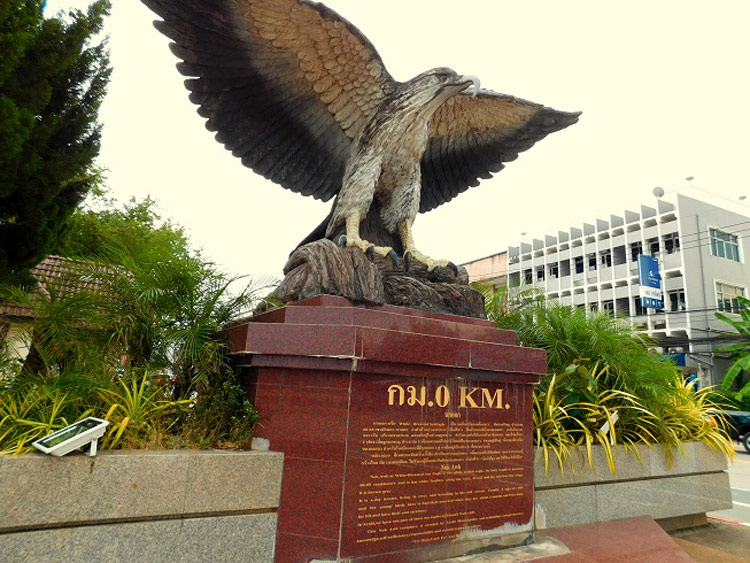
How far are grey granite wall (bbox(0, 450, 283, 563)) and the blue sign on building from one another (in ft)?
63.6

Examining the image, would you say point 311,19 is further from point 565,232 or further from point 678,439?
point 565,232

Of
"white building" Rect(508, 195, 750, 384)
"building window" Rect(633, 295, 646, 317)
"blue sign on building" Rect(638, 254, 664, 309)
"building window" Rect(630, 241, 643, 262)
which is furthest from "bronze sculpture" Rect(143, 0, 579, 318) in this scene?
"building window" Rect(630, 241, 643, 262)

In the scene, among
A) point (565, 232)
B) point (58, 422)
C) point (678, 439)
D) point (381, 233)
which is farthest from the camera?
point (565, 232)

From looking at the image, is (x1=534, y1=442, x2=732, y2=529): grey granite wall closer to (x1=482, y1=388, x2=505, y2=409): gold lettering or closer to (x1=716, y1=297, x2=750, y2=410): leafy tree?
(x1=482, y1=388, x2=505, y2=409): gold lettering

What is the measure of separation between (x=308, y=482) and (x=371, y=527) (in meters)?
0.40

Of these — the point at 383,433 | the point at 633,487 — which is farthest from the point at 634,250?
the point at 383,433

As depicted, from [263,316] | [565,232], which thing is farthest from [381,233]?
[565,232]

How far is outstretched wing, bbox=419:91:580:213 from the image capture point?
4406 mm

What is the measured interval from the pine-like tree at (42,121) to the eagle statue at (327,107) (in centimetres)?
184

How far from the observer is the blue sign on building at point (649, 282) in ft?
61.8

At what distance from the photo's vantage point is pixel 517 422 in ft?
10.8

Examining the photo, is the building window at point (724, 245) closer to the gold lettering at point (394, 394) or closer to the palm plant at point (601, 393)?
the palm plant at point (601, 393)

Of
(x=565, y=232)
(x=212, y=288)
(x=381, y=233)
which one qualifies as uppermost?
(x=565, y=232)

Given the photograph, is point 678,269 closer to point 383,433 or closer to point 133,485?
point 383,433
